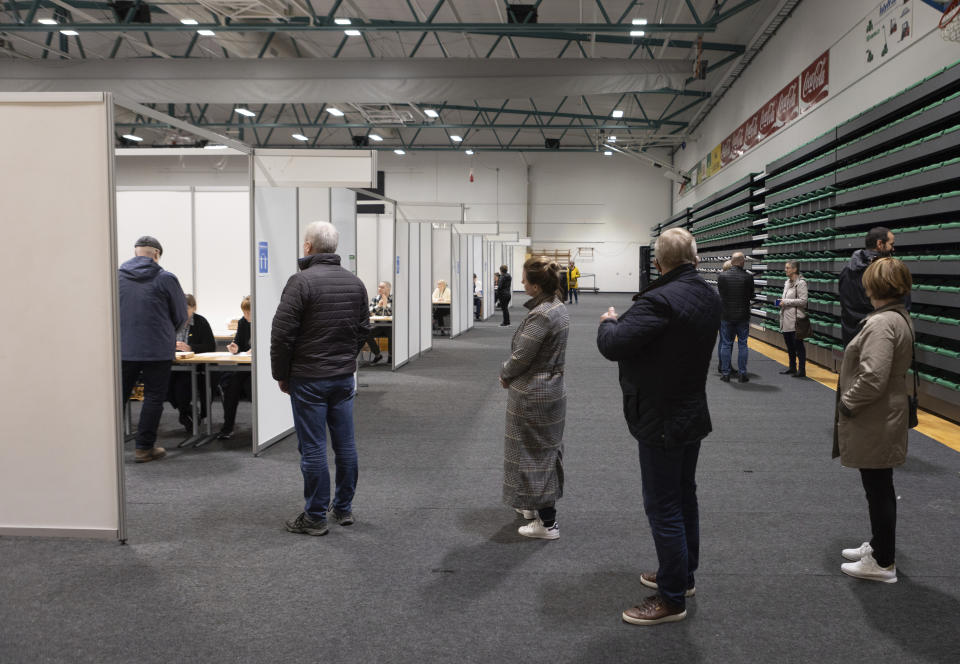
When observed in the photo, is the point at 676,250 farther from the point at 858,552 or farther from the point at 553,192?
the point at 553,192

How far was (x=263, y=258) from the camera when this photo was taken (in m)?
5.30

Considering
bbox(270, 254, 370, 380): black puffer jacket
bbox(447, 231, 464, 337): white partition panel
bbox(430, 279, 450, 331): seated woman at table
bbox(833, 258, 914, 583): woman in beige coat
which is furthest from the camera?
bbox(430, 279, 450, 331): seated woman at table

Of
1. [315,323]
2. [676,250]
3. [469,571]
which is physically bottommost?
[469,571]

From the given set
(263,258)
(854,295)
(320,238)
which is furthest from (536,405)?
(854,295)

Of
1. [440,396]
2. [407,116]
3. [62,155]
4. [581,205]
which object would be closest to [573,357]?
[440,396]

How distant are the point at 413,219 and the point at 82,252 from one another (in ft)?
24.4

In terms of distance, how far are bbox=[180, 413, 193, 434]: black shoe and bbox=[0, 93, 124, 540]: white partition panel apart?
2.37 m

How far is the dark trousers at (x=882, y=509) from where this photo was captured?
3047mm

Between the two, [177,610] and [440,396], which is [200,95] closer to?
[440,396]

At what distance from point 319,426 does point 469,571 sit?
1.04m

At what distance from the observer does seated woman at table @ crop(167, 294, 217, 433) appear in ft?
19.1

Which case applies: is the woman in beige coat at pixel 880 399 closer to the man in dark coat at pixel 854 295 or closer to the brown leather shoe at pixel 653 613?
the brown leather shoe at pixel 653 613

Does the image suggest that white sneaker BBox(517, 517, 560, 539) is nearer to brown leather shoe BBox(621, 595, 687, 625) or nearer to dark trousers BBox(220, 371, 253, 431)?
brown leather shoe BBox(621, 595, 687, 625)

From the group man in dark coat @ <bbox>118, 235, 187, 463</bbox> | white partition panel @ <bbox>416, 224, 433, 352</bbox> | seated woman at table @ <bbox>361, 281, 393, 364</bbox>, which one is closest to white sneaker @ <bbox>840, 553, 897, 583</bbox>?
man in dark coat @ <bbox>118, 235, 187, 463</bbox>
